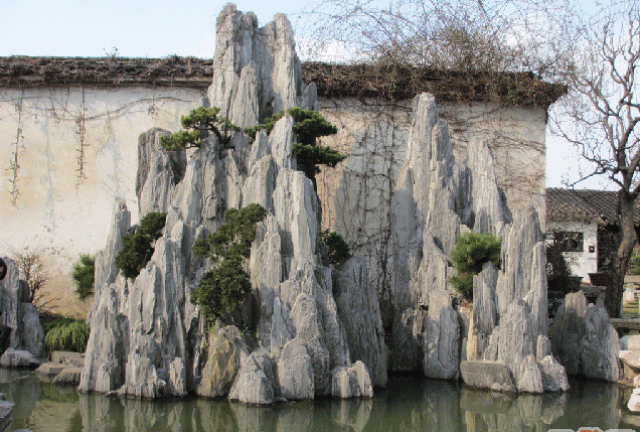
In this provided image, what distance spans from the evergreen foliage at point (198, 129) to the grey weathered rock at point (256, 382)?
5033mm

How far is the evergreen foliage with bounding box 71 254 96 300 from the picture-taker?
1653 cm

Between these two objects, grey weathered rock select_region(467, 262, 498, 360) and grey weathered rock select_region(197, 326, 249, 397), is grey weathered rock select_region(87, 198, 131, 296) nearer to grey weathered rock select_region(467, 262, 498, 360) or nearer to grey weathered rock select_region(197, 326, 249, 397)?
grey weathered rock select_region(197, 326, 249, 397)

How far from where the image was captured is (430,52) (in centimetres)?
1980

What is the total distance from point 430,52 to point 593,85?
466cm

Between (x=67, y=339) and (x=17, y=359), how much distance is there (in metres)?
1.04

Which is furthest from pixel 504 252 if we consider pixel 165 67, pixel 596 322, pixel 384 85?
pixel 165 67

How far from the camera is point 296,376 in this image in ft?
35.8

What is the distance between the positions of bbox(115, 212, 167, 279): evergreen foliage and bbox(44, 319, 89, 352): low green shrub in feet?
7.69

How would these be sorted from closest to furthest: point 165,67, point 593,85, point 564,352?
point 564,352 → point 593,85 → point 165,67

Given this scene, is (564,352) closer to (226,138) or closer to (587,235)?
(226,138)

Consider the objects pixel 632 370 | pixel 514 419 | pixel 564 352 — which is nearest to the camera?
pixel 514 419

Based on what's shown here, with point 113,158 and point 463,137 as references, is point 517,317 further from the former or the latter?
point 113,158

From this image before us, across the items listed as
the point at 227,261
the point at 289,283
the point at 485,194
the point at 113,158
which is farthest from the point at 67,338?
the point at 485,194

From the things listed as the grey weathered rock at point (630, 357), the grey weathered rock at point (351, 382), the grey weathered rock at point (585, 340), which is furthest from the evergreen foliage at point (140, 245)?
the grey weathered rock at point (630, 357)
